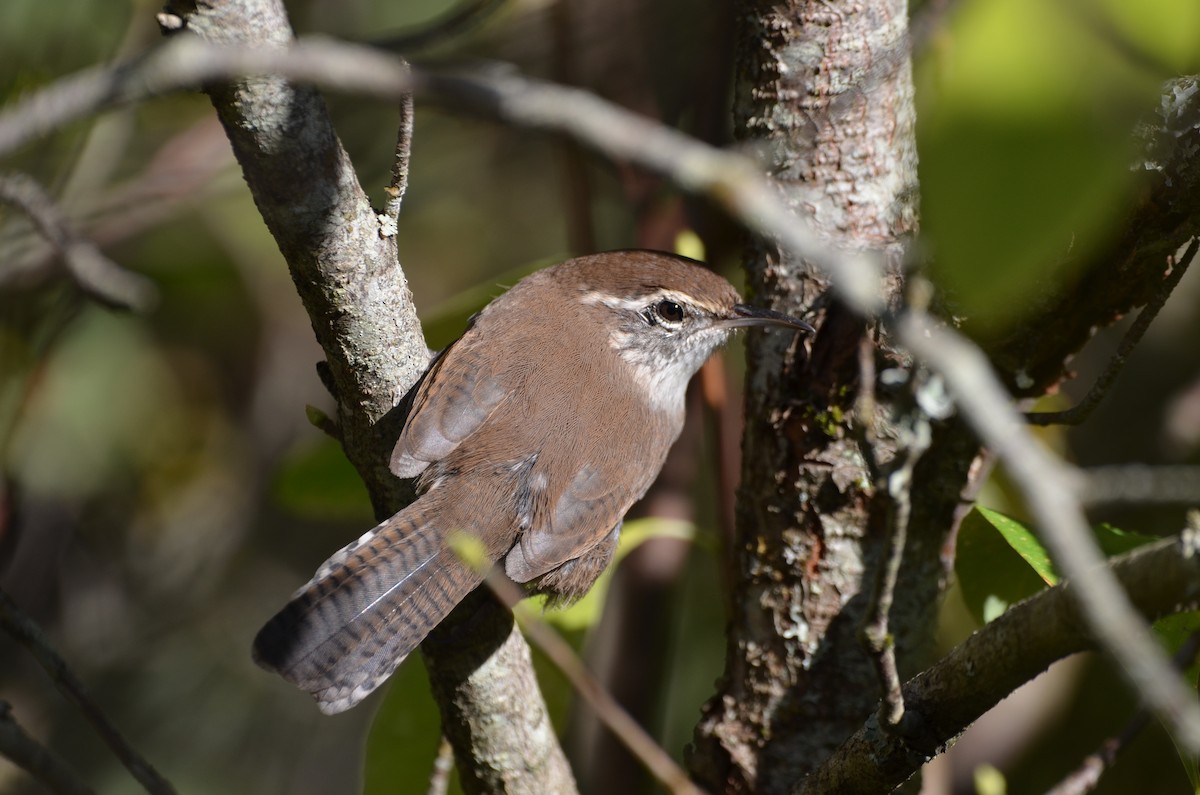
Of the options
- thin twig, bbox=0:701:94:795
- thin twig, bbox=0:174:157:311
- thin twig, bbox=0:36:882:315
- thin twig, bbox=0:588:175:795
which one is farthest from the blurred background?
thin twig, bbox=0:36:882:315

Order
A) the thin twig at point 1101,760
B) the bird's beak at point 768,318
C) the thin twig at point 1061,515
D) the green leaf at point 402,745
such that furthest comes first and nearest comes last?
the green leaf at point 402,745 → the bird's beak at point 768,318 → the thin twig at point 1101,760 → the thin twig at point 1061,515

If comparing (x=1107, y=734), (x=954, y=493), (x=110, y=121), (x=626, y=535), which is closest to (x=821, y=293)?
(x=954, y=493)

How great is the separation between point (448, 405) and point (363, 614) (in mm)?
541

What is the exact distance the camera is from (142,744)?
5.40 m

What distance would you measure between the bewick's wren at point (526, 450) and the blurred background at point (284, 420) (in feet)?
0.56

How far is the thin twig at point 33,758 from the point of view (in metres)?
1.97

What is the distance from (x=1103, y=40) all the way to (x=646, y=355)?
8.49ft

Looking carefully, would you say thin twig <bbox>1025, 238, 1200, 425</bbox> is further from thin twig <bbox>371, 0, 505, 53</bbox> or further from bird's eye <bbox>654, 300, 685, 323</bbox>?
thin twig <bbox>371, 0, 505, 53</bbox>

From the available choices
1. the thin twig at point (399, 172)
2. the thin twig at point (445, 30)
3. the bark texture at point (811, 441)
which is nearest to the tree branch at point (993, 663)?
the bark texture at point (811, 441)

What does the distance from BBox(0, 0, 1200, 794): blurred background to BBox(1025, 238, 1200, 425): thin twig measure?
0.15 meters

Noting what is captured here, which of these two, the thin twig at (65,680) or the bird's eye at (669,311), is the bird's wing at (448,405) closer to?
the bird's eye at (669,311)

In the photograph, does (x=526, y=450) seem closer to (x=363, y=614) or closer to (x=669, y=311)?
(x=363, y=614)

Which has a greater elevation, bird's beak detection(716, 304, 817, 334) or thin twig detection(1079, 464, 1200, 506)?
bird's beak detection(716, 304, 817, 334)

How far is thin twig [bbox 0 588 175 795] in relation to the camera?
203 cm
